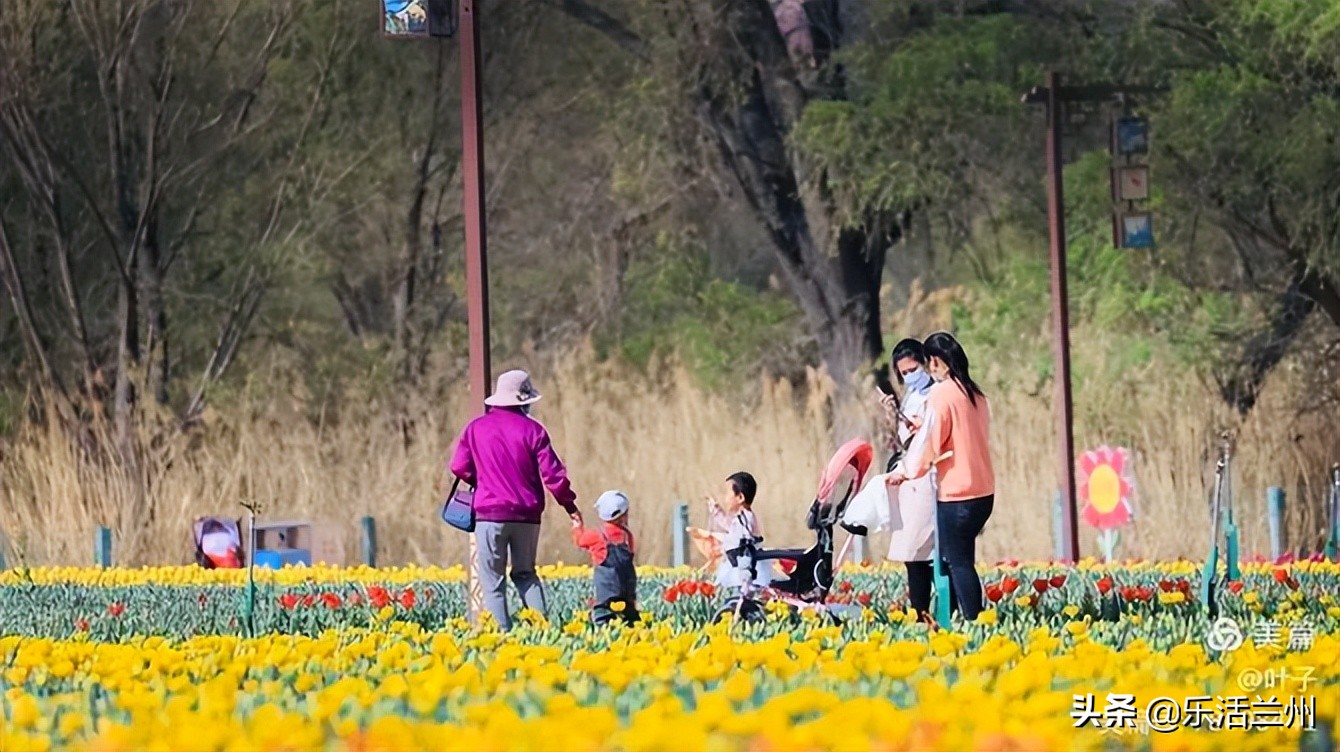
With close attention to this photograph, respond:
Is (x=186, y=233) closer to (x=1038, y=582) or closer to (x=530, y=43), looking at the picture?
(x=530, y=43)

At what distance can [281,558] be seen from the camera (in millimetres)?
22922

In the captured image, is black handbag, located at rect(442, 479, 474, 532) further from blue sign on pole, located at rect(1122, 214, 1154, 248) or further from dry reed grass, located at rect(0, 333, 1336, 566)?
blue sign on pole, located at rect(1122, 214, 1154, 248)

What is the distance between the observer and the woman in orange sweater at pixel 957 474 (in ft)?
40.8

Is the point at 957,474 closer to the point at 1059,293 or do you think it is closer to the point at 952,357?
the point at 952,357

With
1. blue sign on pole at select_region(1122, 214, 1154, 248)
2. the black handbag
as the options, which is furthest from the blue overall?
blue sign on pole at select_region(1122, 214, 1154, 248)

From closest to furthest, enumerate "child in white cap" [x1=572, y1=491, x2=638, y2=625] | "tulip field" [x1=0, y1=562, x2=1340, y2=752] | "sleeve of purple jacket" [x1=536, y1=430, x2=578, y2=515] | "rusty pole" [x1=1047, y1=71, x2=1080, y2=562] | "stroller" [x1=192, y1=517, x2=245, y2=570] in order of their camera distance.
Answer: "tulip field" [x1=0, y1=562, x2=1340, y2=752] < "sleeve of purple jacket" [x1=536, y1=430, x2=578, y2=515] < "child in white cap" [x1=572, y1=491, x2=638, y2=625] < "stroller" [x1=192, y1=517, x2=245, y2=570] < "rusty pole" [x1=1047, y1=71, x2=1080, y2=562]

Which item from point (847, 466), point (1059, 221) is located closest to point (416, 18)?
point (847, 466)

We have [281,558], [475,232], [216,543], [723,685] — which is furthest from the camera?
[281,558]

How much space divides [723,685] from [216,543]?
14724 mm

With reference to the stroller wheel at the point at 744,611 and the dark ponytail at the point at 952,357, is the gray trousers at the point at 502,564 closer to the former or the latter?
the stroller wheel at the point at 744,611

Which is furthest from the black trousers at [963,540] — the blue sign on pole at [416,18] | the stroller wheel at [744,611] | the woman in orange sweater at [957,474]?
the blue sign on pole at [416,18]

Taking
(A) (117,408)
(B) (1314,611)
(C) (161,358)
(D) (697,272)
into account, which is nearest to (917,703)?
(B) (1314,611)

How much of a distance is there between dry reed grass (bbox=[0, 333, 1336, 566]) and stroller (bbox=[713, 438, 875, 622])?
1009 cm

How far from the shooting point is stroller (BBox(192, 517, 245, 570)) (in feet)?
72.8
